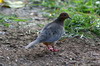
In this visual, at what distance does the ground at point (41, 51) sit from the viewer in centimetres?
532

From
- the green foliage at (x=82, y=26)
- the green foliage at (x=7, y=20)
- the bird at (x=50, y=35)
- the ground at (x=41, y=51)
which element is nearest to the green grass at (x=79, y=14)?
the green foliage at (x=82, y=26)

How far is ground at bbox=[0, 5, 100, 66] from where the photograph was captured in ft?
17.4

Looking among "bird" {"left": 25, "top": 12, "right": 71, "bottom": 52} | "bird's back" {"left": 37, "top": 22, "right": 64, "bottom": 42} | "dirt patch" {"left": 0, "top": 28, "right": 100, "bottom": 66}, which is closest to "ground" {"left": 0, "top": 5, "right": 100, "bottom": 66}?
"dirt patch" {"left": 0, "top": 28, "right": 100, "bottom": 66}

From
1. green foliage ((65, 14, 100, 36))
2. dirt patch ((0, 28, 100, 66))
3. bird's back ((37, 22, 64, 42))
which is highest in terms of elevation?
bird's back ((37, 22, 64, 42))

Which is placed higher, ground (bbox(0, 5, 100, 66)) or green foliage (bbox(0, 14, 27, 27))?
green foliage (bbox(0, 14, 27, 27))

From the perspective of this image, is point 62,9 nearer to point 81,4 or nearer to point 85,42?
point 81,4

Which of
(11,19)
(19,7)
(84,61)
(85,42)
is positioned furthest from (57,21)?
(19,7)

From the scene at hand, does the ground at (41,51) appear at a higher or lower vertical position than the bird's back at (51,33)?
lower

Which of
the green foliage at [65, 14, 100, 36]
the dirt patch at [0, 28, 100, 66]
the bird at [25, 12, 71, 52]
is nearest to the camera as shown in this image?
the dirt patch at [0, 28, 100, 66]

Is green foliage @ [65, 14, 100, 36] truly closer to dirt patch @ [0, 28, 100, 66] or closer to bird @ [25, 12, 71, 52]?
dirt patch @ [0, 28, 100, 66]

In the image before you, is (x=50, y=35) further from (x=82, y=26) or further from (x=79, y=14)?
(x=79, y=14)

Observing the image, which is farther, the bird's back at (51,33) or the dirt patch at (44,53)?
the bird's back at (51,33)

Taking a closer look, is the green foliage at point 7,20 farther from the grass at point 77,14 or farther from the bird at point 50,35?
the bird at point 50,35

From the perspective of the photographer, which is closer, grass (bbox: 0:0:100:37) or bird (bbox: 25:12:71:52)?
bird (bbox: 25:12:71:52)
